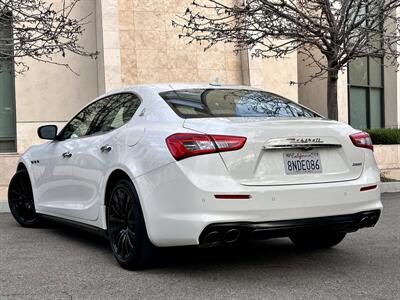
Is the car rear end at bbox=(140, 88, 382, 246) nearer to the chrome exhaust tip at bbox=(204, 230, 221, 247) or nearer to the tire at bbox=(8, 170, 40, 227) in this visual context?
the chrome exhaust tip at bbox=(204, 230, 221, 247)

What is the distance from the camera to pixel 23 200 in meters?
7.44

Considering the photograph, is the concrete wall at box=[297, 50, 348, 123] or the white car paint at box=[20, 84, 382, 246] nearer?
the white car paint at box=[20, 84, 382, 246]

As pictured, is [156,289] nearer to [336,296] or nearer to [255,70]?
[336,296]

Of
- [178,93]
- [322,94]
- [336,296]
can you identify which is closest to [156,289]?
[336,296]

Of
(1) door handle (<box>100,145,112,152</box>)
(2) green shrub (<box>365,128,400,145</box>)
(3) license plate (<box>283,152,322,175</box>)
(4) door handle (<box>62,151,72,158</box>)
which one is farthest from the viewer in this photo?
(2) green shrub (<box>365,128,400,145</box>)

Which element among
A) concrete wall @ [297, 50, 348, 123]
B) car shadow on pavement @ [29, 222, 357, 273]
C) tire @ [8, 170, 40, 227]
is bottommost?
car shadow on pavement @ [29, 222, 357, 273]

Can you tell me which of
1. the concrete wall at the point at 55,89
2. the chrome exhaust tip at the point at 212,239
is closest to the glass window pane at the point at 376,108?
the concrete wall at the point at 55,89

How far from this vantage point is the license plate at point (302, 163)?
14.9ft

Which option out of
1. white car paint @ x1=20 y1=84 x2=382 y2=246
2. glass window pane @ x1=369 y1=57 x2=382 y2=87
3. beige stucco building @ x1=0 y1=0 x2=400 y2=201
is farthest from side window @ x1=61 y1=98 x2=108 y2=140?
glass window pane @ x1=369 y1=57 x2=382 y2=87

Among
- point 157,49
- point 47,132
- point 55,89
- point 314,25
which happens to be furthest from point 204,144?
point 55,89

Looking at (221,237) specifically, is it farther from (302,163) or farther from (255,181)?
(302,163)

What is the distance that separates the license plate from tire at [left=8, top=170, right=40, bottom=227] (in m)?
3.92

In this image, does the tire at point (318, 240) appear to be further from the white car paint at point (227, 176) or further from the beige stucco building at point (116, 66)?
the beige stucco building at point (116, 66)

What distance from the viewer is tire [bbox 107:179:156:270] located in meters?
4.75
